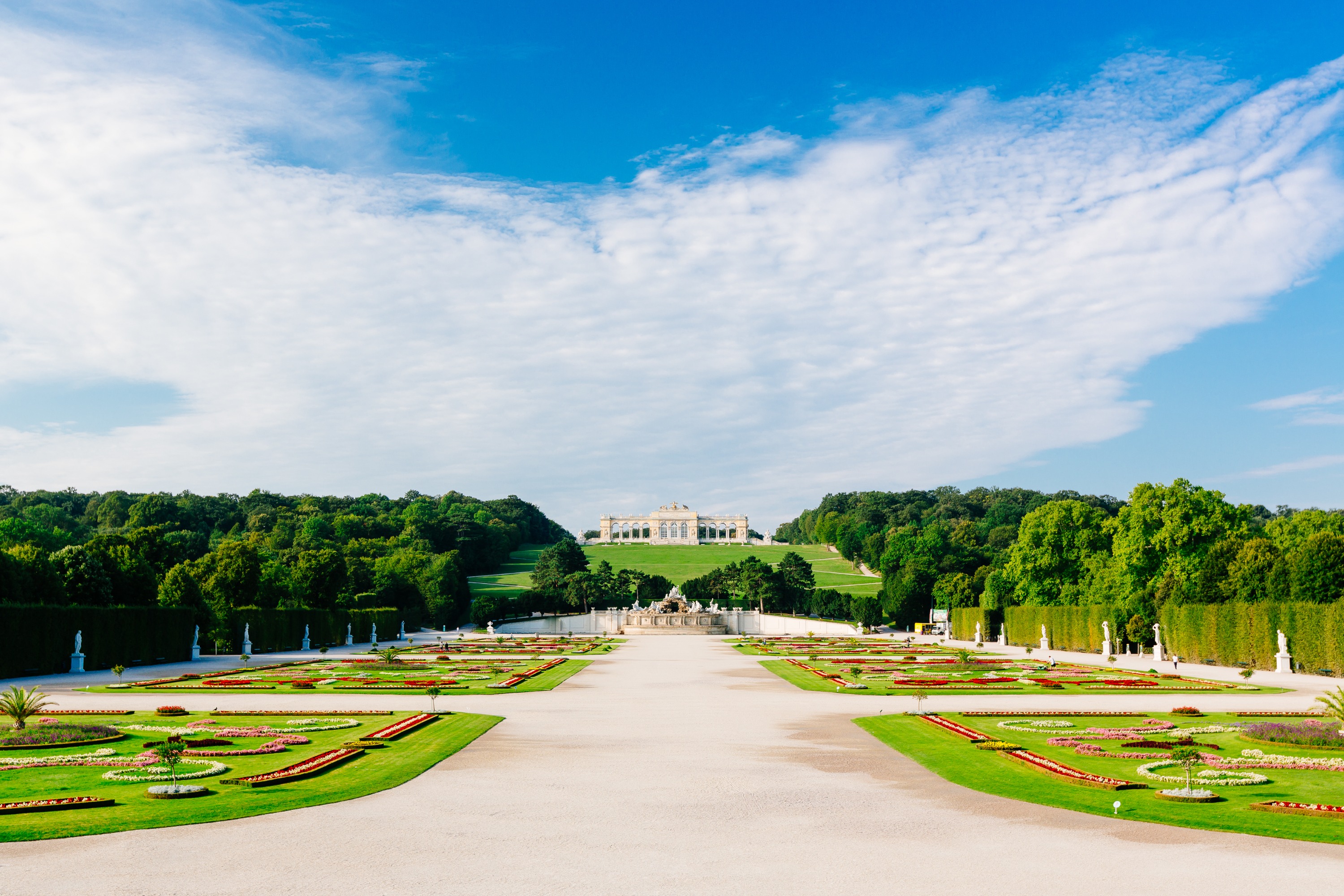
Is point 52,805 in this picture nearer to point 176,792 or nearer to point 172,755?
point 176,792

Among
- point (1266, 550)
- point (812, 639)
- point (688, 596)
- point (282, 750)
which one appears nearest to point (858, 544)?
point (688, 596)

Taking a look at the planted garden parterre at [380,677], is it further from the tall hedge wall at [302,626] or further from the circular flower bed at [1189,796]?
the circular flower bed at [1189,796]

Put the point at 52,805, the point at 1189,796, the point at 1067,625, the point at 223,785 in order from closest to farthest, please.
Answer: the point at 52,805 → the point at 1189,796 → the point at 223,785 → the point at 1067,625

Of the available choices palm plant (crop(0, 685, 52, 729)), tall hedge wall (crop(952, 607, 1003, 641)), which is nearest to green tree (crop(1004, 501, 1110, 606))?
tall hedge wall (crop(952, 607, 1003, 641))

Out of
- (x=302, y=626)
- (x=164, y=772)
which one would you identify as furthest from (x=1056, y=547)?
(x=164, y=772)

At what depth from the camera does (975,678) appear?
1339 inches

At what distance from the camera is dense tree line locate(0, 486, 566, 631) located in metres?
45.7

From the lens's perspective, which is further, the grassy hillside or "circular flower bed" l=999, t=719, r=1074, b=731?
the grassy hillside

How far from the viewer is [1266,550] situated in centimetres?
4600

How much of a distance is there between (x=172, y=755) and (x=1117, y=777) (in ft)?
41.8

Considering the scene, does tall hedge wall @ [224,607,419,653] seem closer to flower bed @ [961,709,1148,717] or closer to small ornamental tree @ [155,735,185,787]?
small ornamental tree @ [155,735,185,787]

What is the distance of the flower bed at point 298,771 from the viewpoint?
1345cm

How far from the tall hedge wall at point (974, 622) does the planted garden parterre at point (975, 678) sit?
30.7 meters

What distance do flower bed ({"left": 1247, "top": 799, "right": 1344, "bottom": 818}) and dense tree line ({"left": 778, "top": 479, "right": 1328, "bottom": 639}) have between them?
33.2m
